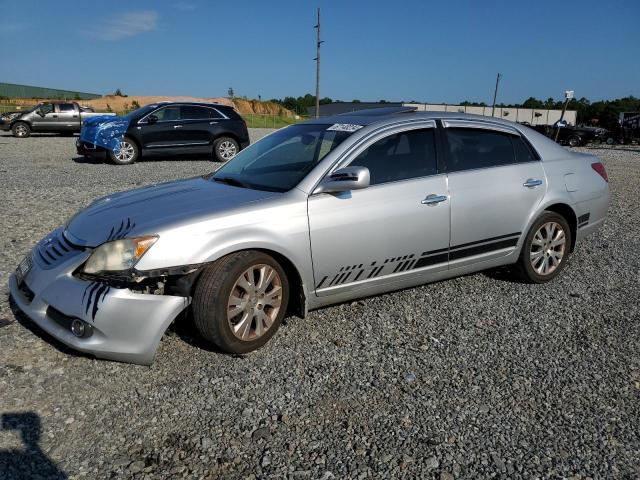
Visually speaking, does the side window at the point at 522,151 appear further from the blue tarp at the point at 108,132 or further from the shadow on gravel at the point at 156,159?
the blue tarp at the point at 108,132

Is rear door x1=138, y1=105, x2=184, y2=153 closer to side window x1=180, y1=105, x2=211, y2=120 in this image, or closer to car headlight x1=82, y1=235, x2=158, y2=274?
side window x1=180, y1=105, x2=211, y2=120

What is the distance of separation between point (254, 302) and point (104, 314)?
2.92ft

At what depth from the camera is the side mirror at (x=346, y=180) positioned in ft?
11.7

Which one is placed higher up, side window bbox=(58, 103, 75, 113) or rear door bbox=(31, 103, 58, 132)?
side window bbox=(58, 103, 75, 113)

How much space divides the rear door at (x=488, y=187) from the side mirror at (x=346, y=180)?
921 mm

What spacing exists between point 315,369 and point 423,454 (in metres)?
0.98

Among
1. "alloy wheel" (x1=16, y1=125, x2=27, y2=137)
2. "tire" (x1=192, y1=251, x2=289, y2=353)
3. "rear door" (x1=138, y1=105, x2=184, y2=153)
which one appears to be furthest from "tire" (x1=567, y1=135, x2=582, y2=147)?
"tire" (x1=192, y1=251, x2=289, y2=353)

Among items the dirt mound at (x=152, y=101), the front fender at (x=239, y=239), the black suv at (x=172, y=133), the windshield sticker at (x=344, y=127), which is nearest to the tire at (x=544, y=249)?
the windshield sticker at (x=344, y=127)

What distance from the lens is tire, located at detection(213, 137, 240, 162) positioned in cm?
1425

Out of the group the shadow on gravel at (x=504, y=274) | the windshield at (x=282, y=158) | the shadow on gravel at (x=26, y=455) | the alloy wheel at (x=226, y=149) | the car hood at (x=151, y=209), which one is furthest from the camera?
the alloy wheel at (x=226, y=149)

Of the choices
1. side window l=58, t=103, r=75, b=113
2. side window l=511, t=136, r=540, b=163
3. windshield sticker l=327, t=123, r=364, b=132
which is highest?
side window l=58, t=103, r=75, b=113

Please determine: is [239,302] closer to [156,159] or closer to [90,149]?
[90,149]

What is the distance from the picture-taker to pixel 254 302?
11.3 ft

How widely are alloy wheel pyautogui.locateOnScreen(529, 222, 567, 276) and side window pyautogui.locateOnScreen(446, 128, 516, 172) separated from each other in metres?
0.71
